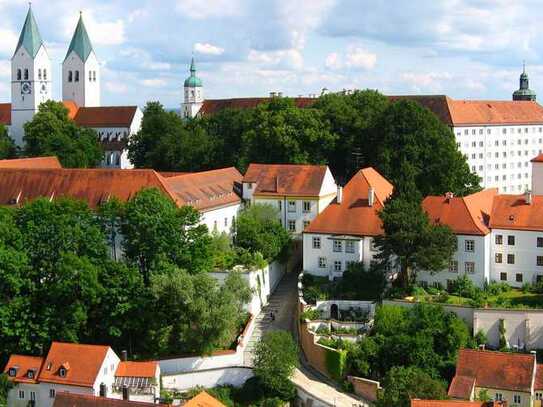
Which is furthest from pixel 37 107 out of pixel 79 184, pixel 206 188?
pixel 206 188

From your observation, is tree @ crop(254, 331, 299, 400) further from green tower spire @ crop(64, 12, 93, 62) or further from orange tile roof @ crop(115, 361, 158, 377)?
green tower spire @ crop(64, 12, 93, 62)

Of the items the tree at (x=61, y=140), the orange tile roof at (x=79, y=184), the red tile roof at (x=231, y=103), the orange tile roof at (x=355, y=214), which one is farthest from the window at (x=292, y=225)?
the red tile roof at (x=231, y=103)

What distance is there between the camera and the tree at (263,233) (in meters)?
60.8

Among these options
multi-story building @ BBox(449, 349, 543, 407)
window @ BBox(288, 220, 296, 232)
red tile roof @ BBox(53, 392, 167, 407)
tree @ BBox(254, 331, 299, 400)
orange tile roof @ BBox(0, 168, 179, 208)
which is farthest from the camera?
window @ BBox(288, 220, 296, 232)

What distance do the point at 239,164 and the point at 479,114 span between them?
131 ft

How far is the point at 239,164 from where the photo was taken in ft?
253

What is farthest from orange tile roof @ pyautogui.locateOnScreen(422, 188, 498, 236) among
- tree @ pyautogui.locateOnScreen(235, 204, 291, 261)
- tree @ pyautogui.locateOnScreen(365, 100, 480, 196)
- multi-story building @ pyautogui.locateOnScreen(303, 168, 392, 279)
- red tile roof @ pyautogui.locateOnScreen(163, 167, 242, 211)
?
red tile roof @ pyautogui.locateOnScreen(163, 167, 242, 211)

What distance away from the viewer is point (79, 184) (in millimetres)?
62781

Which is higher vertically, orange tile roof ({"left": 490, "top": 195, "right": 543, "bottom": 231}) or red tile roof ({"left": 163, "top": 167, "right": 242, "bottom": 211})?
red tile roof ({"left": 163, "top": 167, "right": 242, "bottom": 211})

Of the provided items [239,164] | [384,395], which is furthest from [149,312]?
[239,164]

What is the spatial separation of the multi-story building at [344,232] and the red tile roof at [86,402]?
1796cm

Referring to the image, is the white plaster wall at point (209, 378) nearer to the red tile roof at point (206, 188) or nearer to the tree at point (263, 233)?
the tree at point (263, 233)

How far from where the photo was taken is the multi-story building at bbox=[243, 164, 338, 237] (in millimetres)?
64938

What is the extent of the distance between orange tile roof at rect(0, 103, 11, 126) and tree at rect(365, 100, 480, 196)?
198 ft
